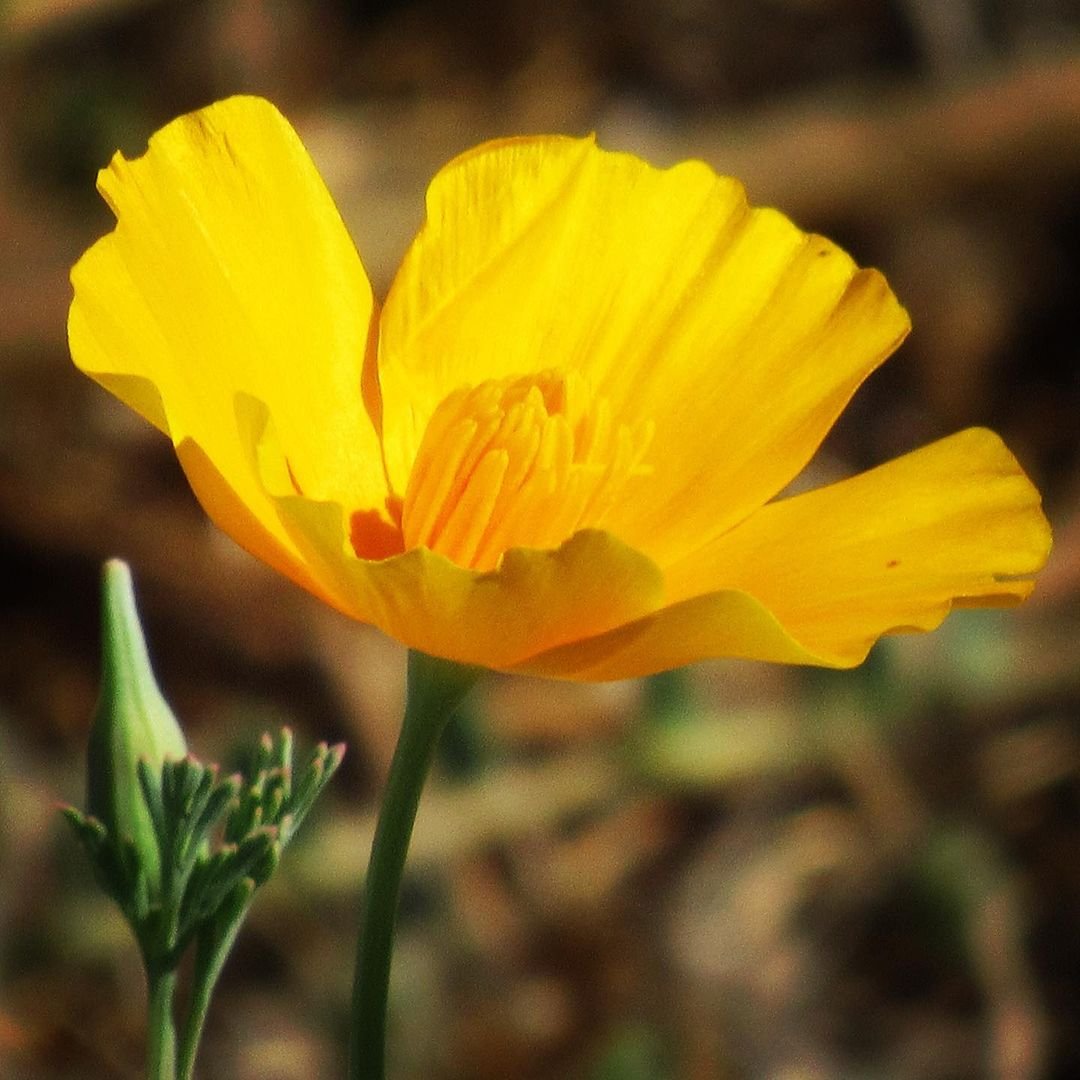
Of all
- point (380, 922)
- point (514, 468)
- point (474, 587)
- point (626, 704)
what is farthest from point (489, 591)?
point (626, 704)

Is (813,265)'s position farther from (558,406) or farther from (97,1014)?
(97,1014)

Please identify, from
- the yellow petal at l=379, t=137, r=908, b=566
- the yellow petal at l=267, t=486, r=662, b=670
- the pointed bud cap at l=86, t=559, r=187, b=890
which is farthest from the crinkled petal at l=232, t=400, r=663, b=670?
the yellow petal at l=379, t=137, r=908, b=566

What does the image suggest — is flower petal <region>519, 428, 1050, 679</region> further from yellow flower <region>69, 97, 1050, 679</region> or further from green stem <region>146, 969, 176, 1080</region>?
green stem <region>146, 969, 176, 1080</region>

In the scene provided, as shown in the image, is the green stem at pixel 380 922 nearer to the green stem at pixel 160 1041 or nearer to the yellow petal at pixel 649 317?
the green stem at pixel 160 1041

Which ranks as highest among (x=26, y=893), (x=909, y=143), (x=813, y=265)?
(x=909, y=143)

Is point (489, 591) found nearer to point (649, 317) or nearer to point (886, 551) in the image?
point (886, 551)

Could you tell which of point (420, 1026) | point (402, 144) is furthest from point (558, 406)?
point (402, 144)
